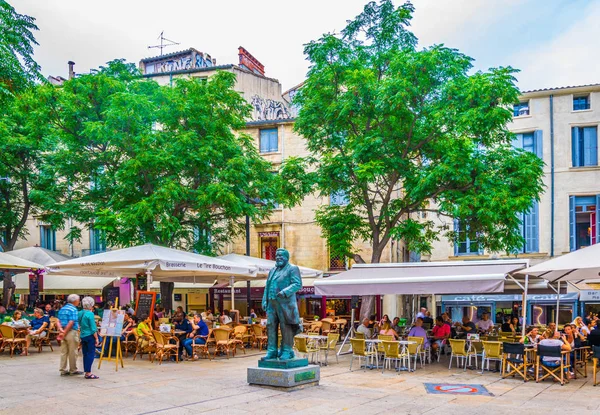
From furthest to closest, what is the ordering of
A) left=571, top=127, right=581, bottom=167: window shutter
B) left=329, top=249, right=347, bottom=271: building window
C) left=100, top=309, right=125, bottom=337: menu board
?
left=329, top=249, right=347, bottom=271: building window, left=571, top=127, right=581, bottom=167: window shutter, left=100, top=309, right=125, bottom=337: menu board

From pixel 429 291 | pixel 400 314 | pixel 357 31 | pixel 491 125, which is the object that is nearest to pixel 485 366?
pixel 429 291

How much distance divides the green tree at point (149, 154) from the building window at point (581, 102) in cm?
1378

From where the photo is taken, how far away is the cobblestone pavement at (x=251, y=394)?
8.57m

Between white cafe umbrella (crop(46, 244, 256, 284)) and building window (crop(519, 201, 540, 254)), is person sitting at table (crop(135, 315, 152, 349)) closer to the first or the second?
white cafe umbrella (crop(46, 244, 256, 284))

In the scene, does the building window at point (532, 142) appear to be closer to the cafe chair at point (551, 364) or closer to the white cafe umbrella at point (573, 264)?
the white cafe umbrella at point (573, 264)

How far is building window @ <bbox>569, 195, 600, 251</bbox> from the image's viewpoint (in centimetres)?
2433

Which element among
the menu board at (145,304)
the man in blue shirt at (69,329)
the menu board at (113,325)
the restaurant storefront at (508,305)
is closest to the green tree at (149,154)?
the menu board at (145,304)

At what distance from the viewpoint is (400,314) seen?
26859mm

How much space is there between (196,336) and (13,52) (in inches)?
300

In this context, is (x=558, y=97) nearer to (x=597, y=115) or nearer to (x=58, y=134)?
(x=597, y=115)

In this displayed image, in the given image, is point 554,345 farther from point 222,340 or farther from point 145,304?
point 145,304

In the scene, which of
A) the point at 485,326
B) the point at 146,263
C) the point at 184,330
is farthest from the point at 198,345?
the point at 485,326

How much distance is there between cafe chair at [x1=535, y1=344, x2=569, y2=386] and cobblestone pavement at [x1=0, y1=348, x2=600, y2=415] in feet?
0.67

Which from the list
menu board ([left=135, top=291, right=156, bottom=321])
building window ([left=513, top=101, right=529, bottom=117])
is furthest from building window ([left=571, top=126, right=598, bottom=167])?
menu board ([left=135, top=291, right=156, bottom=321])
